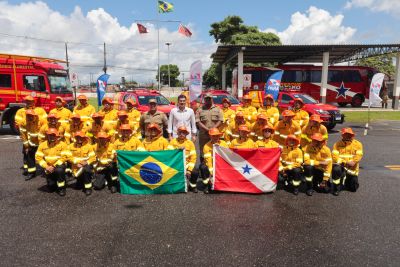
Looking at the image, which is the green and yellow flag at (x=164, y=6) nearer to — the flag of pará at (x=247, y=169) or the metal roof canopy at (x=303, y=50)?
the metal roof canopy at (x=303, y=50)

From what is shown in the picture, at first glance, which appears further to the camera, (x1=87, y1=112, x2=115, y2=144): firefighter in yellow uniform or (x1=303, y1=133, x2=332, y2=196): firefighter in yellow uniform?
(x1=87, y1=112, x2=115, y2=144): firefighter in yellow uniform

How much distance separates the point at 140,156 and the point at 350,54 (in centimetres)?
2821

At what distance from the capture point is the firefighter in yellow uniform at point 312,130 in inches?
253

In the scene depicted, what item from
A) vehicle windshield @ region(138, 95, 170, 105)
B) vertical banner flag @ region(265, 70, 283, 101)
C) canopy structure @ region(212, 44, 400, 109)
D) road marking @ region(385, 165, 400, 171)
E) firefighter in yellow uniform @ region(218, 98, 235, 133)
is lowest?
road marking @ region(385, 165, 400, 171)

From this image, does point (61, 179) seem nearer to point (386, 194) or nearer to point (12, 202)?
point (12, 202)

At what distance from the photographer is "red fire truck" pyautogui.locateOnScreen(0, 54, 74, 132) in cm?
1251

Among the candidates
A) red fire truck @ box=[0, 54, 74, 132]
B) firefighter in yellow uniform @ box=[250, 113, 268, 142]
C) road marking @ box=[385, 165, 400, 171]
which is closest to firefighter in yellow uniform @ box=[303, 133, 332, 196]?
firefighter in yellow uniform @ box=[250, 113, 268, 142]

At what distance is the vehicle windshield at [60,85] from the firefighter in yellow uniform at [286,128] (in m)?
10.6

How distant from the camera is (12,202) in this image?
5.65 m

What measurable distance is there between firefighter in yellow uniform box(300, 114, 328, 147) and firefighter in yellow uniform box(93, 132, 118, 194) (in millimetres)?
3992

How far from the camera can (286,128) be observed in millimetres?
6676

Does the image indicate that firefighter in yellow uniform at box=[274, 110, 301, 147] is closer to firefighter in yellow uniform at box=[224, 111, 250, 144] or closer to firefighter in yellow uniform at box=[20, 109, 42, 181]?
firefighter in yellow uniform at box=[224, 111, 250, 144]

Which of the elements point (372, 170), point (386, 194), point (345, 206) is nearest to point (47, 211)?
point (345, 206)

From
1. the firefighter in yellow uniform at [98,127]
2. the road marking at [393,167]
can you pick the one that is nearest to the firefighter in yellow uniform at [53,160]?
→ the firefighter in yellow uniform at [98,127]
